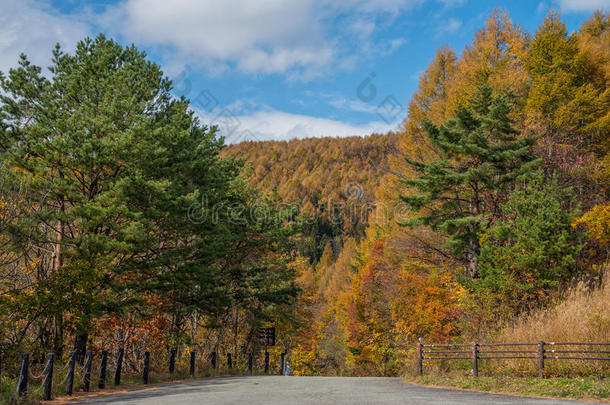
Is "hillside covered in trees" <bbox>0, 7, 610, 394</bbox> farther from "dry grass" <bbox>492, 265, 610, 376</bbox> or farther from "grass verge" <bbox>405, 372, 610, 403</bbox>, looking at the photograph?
"grass verge" <bbox>405, 372, 610, 403</bbox>

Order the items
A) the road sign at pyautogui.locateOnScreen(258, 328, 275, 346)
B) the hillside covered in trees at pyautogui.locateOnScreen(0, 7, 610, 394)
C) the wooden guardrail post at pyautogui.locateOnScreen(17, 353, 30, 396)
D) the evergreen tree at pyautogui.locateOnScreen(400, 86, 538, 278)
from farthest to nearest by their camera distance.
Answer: the road sign at pyautogui.locateOnScreen(258, 328, 275, 346)
the evergreen tree at pyautogui.locateOnScreen(400, 86, 538, 278)
the hillside covered in trees at pyautogui.locateOnScreen(0, 7, 610, 394)
the wooden guardrail post at pyautogui.locateOnScreen(17, 353, 30, 396)

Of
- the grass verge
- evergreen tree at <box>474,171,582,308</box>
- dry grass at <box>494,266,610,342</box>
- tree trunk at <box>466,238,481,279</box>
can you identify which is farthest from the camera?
tree trunk at <box>466,238,481,279</box>

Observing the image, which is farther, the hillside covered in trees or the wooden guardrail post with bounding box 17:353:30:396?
the hillside covered in trees

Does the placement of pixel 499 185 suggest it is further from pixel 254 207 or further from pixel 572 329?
pixel 254 207

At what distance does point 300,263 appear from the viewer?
45219mm

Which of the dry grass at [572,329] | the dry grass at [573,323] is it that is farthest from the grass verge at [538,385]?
the dry grass at [573,323]

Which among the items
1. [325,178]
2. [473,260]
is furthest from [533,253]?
[325,178]

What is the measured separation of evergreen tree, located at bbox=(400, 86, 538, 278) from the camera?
25.0m

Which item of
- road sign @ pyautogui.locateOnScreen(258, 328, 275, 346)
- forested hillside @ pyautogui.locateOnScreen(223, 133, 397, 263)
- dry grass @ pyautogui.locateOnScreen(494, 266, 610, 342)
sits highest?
forested hillside @ pyautogui.locateOnScreen(223, 133, 397, 263)

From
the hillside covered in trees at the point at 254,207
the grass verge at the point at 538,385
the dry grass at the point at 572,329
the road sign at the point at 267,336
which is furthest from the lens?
the road sign at the point at 267,336

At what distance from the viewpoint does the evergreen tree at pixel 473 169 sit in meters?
25.0

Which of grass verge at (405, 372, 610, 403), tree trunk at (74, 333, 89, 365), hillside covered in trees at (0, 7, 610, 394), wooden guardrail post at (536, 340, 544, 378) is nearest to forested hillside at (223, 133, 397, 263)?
hillside covered in trees at (0, 7, 610, 394)

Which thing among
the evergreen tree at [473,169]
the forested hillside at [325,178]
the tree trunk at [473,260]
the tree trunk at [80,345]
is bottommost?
the tree trunk at [80,345]

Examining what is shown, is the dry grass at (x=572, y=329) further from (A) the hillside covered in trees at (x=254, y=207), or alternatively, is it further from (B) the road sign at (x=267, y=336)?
(B) the road sign at (x=267, y=336)
